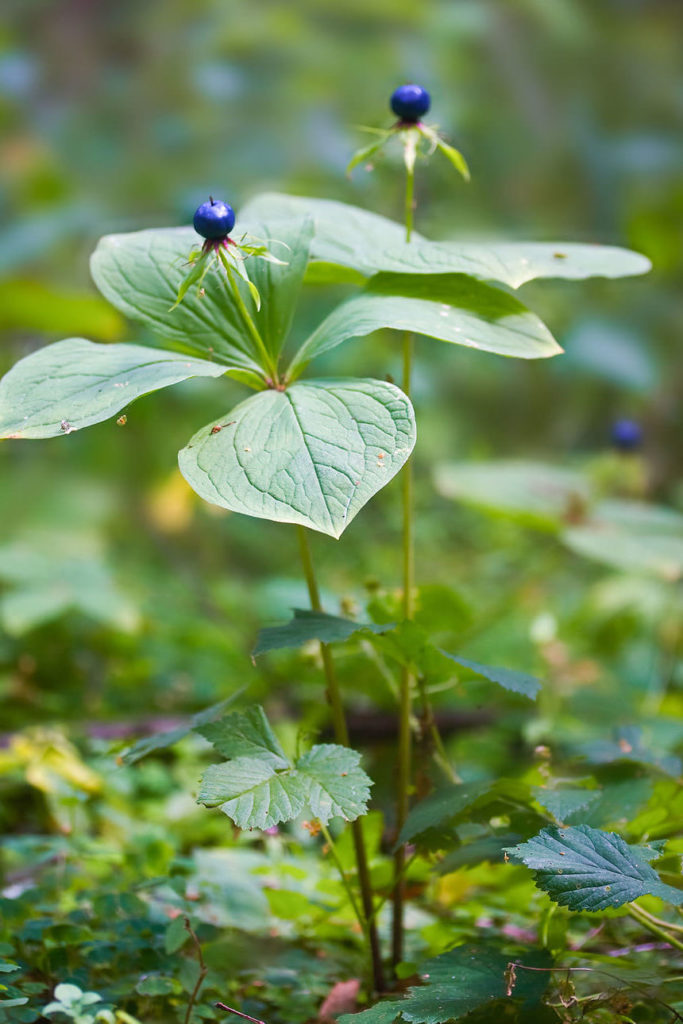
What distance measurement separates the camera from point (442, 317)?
30.1 inches

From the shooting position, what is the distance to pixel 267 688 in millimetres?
1828

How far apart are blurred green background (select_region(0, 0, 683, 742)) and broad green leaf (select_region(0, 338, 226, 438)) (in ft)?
4.19

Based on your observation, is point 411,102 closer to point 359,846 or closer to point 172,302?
point 172,302

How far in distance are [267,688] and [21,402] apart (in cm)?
122

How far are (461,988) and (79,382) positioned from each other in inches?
22.4

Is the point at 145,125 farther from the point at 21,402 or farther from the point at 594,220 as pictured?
the point at 21,402

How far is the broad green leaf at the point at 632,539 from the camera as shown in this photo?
1.55m

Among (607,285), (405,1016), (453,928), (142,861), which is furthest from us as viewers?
(607,285)

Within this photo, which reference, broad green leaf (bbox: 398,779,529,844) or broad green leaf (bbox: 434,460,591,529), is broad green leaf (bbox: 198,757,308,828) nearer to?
broad green leaf (bbox: 398,779,529,844)

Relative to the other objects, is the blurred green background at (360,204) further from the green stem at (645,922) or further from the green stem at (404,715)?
the green stem at (645,922)

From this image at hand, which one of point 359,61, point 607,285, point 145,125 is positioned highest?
point 359,61

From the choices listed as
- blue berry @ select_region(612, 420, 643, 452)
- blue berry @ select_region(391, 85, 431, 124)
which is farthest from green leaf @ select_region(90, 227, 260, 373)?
blue berry @ select_region(612, 420, 643, 452)

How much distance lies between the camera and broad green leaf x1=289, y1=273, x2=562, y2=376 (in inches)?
29.0

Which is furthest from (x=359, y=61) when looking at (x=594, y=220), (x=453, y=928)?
(x=453, y=928)
